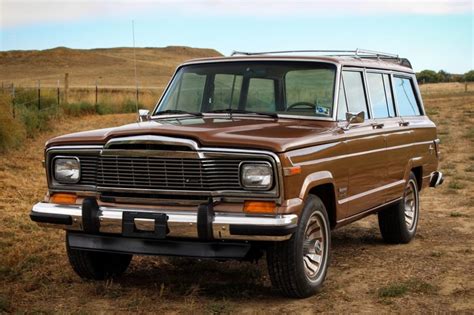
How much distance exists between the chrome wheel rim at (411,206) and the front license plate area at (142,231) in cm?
397

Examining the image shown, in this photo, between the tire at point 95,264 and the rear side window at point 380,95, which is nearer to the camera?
the tire at point 95,264

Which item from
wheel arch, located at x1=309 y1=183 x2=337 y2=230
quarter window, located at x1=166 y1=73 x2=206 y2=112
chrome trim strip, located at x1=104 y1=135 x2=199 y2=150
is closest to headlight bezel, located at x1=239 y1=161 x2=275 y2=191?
chrome trim strip, located at x1=104 y1=135 x2=199 y2=150

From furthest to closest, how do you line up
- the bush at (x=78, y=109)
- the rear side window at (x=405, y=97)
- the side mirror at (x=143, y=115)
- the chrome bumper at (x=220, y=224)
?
1. the bush at (x=78, y=109)
2. the rear side window at (x=405, y=97)
3. the side mirror at (x=143, y=115)
4. the chrome bumper at (x=220, y=224)

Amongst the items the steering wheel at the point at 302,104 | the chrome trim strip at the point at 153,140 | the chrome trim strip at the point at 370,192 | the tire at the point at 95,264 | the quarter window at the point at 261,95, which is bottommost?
the tire at the point at 95,264

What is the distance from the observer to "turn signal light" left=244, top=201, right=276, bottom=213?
17.4ft

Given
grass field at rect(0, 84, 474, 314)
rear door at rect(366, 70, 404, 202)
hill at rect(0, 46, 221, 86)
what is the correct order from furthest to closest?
hill at rect(0, 46, 221, 86)
rear door at rect(366, 70, 404, 202)
grass field at rect(0, 84, 474, 314)

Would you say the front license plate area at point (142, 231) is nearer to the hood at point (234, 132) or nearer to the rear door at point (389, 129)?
the hood at point (234, 132)

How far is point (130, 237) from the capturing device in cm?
559

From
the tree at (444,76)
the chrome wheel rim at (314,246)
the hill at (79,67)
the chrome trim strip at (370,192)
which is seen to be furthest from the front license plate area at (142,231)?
the tree at (444,76)

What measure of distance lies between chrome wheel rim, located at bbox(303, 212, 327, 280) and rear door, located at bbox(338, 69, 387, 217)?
430 mm

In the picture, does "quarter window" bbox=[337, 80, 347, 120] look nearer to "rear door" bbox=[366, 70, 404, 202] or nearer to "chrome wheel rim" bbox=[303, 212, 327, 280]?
"rear door" bbox=[366, 70, 404, 202]

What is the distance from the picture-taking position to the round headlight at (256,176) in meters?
5.30

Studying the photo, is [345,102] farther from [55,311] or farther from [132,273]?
[55,311]

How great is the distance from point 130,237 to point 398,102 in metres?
3.95
